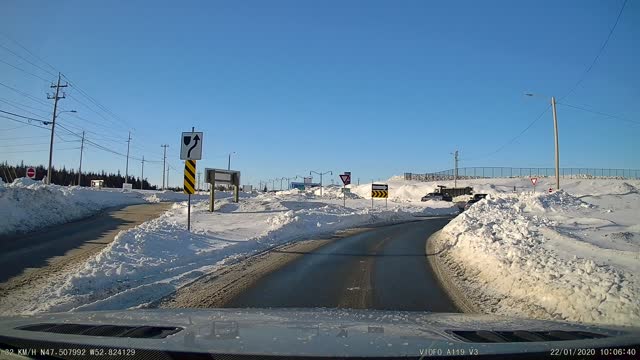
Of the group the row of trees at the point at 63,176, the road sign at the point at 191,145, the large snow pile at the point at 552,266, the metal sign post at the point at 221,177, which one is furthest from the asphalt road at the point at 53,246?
the row of trees at the point at 63,176

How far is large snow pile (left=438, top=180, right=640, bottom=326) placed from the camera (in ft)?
24.6

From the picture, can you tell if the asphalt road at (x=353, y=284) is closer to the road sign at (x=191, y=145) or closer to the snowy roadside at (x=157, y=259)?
the snowy roadside at (x=157, y=259)

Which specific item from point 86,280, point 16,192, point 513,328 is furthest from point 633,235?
point 16,192

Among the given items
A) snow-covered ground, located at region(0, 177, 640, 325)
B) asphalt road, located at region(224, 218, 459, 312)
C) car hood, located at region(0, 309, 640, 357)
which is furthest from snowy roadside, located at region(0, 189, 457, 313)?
car hood, located at region(0, 309, 640, 357)

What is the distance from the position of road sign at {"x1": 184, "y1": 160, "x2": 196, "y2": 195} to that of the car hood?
1267 cm

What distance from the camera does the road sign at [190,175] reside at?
1811 centimetres

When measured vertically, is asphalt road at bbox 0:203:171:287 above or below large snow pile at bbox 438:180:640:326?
below

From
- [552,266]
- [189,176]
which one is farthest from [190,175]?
[552,266]

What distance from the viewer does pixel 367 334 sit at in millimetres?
4332

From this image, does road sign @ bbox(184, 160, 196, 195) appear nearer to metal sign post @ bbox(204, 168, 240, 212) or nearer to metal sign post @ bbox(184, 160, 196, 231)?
metal sign post @ bbox(184, 160, 196, 231)

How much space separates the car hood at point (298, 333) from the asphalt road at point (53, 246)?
6.92 metres

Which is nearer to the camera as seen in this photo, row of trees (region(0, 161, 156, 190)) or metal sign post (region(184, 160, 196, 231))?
metal sign post (region(184, 160, 196, 231))

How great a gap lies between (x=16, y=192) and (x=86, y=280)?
1727 cm

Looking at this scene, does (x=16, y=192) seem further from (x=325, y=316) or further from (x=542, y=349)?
(x=542, y=349)
